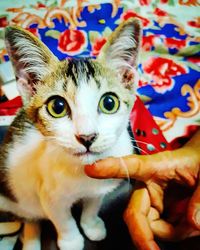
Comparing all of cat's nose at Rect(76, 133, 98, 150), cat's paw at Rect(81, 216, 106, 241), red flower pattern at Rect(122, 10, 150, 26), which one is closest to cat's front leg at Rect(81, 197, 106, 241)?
cat's paw at Rect(81, 216, 106, 241)

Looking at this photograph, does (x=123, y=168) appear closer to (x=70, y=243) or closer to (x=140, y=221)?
(x=140, y=221)

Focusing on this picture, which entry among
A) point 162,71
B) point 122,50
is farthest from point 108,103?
point 162,71

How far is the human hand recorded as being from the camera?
63cm

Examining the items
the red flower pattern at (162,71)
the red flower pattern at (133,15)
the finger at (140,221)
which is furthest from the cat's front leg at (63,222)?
the red flower pattern at (133,15)

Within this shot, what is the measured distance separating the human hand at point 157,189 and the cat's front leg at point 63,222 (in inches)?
6.1

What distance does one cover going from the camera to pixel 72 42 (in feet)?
3.88

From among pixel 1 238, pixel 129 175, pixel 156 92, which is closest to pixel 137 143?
pixel 129 175

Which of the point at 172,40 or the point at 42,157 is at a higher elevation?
the point at 172,40

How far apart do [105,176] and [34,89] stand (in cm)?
22

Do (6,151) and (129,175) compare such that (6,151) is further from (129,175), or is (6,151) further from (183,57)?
(183,57)

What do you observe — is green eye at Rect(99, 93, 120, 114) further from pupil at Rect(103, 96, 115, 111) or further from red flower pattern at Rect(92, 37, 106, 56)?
red flower pattern at Rect(92, 37, 106, 56)

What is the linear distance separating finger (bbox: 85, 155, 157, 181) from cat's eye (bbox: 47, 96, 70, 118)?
112 mm

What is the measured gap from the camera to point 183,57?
118 cm

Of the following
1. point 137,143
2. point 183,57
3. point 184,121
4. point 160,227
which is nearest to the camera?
point 160,227
